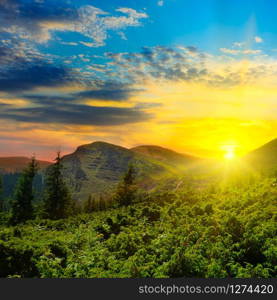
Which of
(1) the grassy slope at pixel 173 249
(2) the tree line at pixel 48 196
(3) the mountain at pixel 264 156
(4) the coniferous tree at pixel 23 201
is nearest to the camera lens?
(1) the grassy slope at pixel 173 249

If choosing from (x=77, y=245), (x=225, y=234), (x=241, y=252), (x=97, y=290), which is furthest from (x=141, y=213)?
(x=97, y=290)

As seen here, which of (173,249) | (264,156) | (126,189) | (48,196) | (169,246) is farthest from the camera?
(264,156)

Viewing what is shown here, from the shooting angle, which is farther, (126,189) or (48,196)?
(126,189)

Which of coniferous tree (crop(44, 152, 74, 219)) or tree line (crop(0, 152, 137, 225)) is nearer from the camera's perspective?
tree line (crop(0, 152, 137, 225))

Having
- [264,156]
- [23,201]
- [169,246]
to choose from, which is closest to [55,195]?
[23,201]

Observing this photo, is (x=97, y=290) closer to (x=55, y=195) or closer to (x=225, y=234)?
(x=225, y=234)

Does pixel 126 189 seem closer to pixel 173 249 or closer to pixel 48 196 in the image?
pixel 48 196

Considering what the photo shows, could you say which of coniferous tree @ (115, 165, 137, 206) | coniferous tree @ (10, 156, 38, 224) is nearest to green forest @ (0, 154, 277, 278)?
coniferous tree @ (10, 156, 38, 224)

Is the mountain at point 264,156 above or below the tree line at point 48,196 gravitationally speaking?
above

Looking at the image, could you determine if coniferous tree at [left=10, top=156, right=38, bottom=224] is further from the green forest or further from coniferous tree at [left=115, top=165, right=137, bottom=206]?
the green forest

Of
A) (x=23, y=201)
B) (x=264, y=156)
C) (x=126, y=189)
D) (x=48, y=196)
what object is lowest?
(x=23, y=201)

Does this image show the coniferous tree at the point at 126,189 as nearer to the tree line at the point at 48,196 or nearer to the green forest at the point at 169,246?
the tree line at the point at 48,196

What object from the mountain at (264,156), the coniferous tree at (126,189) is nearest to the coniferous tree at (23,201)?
the coniferous tree at (126,189)

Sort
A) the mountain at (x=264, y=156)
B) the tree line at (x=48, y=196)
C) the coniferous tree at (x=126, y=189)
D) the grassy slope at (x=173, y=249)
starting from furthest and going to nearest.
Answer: the mountain at (x=264, y=156)
the coniferous tree at (x=126, y=189)
the tree line at (x=48, y=196)
the grassy slope at (x=173, y=249)
